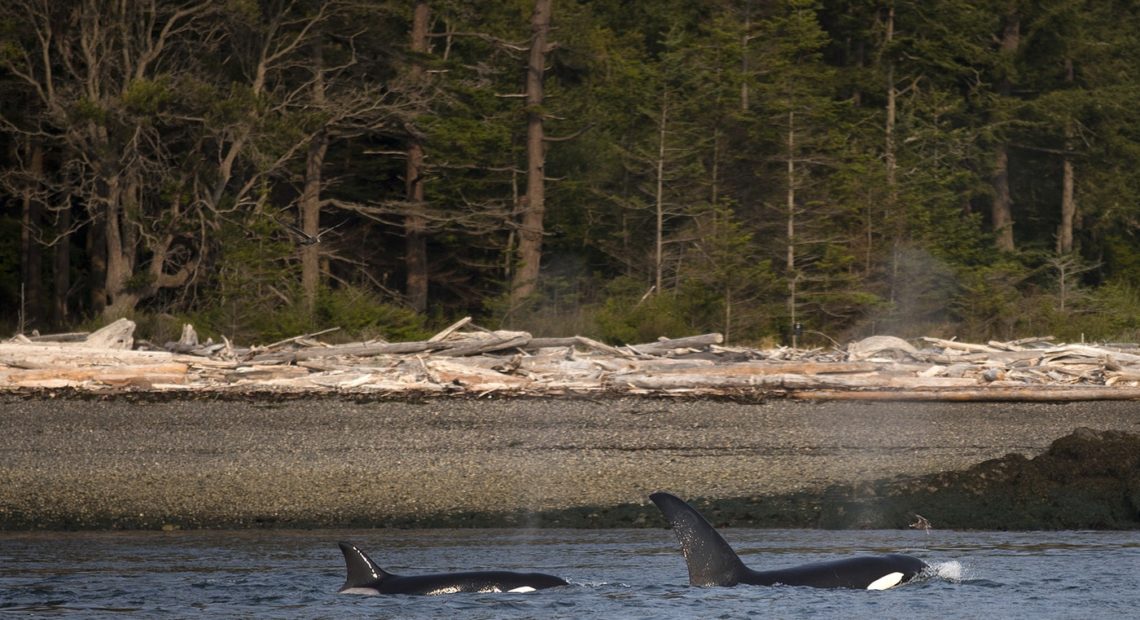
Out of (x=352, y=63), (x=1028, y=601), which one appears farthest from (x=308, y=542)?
(x=352, y=63)

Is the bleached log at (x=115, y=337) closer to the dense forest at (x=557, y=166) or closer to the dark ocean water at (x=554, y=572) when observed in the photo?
the dense forest at (x=557, y=166)

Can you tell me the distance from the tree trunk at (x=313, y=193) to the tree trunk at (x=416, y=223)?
2.08 metres

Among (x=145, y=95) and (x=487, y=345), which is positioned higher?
(x=145, y=95)

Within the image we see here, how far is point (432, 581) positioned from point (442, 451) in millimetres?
5951

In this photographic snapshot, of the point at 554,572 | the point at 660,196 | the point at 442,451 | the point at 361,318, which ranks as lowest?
the point at 554,572

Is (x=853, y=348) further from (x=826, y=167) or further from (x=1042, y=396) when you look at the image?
(x=826, y=167)

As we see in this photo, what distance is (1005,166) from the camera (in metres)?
41.8

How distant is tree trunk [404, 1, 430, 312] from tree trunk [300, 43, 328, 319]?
6.83 feet

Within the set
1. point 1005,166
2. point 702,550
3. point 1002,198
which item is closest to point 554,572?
point 702,550

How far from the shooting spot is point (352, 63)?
31000 millimetres

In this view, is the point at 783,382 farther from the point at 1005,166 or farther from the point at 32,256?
the point at 1005,166

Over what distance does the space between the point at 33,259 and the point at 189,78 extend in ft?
25.4

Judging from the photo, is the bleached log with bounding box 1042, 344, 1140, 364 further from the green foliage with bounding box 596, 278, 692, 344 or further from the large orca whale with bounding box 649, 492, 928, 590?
the large orca whale with bounding box 649, 492, 928, 590

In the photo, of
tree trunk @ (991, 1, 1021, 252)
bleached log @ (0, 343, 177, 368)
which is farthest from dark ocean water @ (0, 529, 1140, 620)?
tree trunk @ (991, 1, 1021, 252)
